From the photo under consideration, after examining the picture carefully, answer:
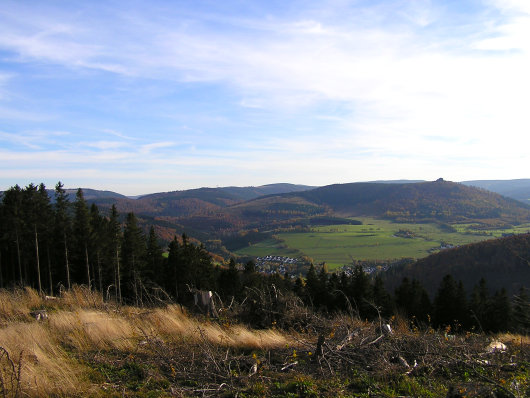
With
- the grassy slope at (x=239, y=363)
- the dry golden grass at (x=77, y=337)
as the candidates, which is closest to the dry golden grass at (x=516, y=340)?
the grassy slope at (x=239, y=363)

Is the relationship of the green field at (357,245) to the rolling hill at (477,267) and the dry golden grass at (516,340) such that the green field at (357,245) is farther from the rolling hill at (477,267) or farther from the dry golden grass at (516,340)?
the dry golden grass at (516,340)

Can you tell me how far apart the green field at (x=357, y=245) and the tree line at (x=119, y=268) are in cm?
4977

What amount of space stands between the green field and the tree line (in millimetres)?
49766

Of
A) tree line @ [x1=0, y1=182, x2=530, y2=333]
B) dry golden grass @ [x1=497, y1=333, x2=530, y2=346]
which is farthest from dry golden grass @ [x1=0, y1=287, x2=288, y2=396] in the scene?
tree line @ [x1=0, y1=182, x2=530, y2=333]

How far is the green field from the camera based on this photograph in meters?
95.8

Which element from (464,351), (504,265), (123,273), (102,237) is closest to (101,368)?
(464,351)

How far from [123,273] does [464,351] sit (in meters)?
30.6

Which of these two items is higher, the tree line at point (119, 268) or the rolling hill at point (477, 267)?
the tree line at point (119, 268)

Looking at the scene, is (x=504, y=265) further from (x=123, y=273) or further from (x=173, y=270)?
(x=123, y=273)

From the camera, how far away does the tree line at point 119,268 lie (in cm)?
2430

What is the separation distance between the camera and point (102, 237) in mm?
27125

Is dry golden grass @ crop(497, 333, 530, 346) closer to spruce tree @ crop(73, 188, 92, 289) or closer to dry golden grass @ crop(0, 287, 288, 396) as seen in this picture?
dry golden grass @ crop(0, 287, 288, 396)

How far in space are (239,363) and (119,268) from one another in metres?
27.8

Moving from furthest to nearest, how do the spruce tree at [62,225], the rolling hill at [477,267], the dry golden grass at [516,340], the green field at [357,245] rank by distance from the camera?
the green field at [357,245], the rolling hill at [477,267], the spruce tree at [62,225], the dry golden grass at [516,340]
